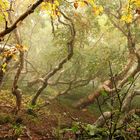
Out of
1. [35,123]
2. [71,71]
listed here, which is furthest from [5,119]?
[71,71]

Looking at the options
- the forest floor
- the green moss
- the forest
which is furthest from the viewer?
the forest

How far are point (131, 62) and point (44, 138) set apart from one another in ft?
22.6

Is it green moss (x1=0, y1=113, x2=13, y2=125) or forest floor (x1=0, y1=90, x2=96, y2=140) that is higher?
green moss (x1=0, y1=113, x2=13, y2=125)

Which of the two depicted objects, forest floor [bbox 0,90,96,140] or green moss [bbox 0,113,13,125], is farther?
green moss [bbox 0,113,13,125]

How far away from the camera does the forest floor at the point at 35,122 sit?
303 inches

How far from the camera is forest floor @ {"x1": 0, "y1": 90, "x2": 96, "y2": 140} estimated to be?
7687mm

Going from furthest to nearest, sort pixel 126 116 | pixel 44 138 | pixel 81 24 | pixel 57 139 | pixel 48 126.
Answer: pixel 81 24
pixel 48 126
pixel 44 138
pixel 57 139
pixel 126 116

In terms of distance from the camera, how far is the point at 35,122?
10.2 metres

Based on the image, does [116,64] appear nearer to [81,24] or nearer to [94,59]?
[94,59]

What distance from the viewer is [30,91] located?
17.0 meters

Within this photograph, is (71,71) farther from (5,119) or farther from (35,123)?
(5,119)

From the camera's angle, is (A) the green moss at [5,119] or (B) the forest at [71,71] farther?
(B) the forest at [71,71]

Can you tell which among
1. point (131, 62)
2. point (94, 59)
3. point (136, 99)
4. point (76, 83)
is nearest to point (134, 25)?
point (131, 62)

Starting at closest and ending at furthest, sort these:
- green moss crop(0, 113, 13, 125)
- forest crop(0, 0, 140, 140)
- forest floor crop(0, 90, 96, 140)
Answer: forest floor crop(0, 90, 96, 140)
green moss crop(0, 113, 13, 125)
forest crop(0, 0, 140, 140)
